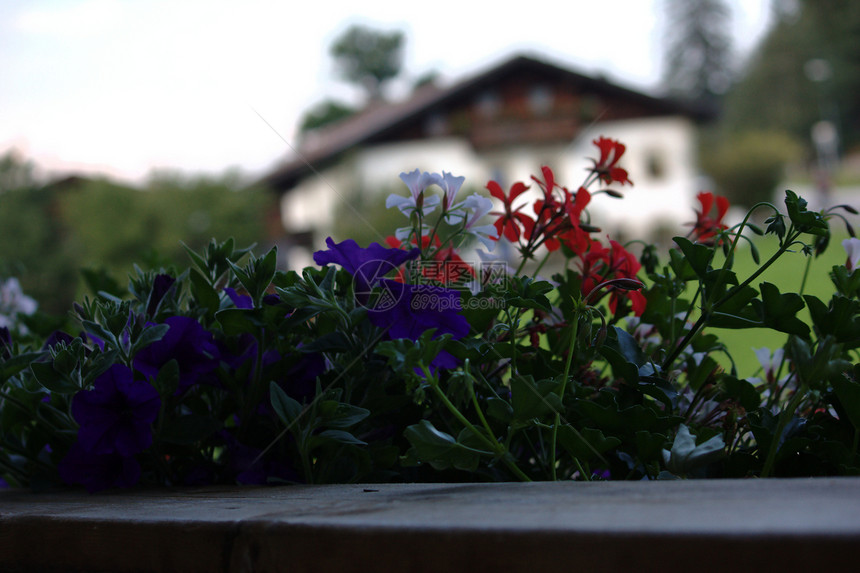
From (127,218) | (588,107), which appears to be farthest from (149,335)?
(127,218)

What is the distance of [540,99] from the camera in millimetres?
16594

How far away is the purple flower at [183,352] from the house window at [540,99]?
643 inches

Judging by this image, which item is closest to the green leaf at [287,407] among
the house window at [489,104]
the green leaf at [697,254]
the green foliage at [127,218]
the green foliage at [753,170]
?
the green leaf at [697,254]

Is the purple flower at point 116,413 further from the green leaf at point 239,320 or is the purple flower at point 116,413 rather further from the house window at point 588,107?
the house window at point 588,107

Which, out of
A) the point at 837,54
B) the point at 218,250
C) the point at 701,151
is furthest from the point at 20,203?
the point at 837,54

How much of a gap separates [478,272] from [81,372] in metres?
0.36

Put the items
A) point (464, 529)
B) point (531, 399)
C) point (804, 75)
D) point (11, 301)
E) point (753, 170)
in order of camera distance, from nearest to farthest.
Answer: point (464, 529) < point (531, 399) < point (11, 301) < point (753, 170) < point (804, 75)

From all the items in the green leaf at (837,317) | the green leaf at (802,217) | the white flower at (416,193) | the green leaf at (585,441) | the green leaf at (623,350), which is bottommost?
Result: the green leaf at (585,441)

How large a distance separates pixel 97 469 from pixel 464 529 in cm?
44

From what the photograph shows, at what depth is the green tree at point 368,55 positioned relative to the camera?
32.0 metres

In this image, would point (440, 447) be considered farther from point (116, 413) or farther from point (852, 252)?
point (852, 252)

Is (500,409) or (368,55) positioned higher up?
(368,55)

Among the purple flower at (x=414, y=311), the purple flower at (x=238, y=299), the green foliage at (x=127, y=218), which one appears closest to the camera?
the purple flower at (x=414, y=311)

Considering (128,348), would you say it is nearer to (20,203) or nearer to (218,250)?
(218,250)
